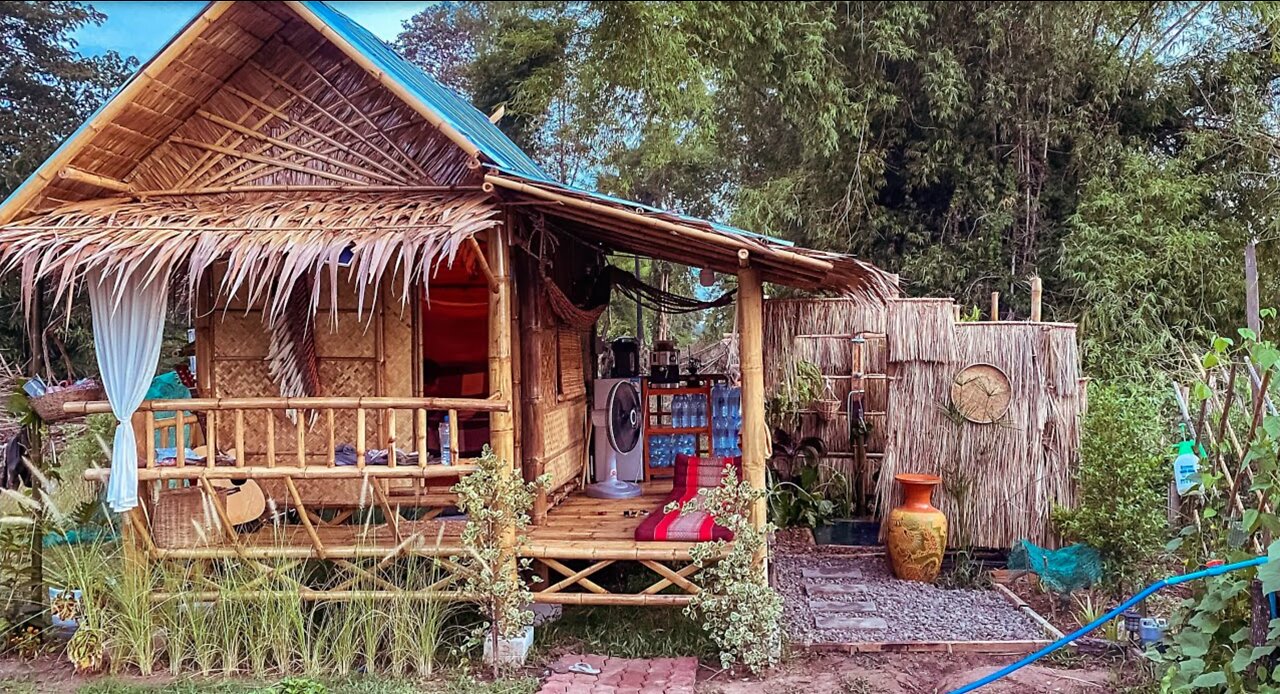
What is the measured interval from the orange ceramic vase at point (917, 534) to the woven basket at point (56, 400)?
5.55m

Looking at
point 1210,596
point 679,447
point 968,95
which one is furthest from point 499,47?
point 1210,596

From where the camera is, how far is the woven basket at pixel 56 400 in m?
4.84

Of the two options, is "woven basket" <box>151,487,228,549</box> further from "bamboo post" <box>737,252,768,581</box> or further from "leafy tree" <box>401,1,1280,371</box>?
"leafy tree" <box>401,1,1280,371</box>

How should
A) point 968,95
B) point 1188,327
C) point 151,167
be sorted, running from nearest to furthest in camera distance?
point 151,167 < point 1188,327 < point 968,95

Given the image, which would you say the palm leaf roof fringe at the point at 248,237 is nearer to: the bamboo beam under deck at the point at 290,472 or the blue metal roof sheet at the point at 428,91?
the blue metal roof sheet at the point at 428,91

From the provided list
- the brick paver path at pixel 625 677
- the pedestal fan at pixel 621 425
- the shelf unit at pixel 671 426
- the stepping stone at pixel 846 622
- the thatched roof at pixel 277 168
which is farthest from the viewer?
the shelf unit at pixel 671 426

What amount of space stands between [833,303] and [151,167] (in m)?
5.17

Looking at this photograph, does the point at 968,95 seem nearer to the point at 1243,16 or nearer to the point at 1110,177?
the point at 1110,177

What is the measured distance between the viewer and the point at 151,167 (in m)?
5.35

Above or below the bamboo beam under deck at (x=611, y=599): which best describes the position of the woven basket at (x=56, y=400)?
above

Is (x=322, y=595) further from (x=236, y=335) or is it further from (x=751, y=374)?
(x=751, y=374)

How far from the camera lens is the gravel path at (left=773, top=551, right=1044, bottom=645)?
504cm

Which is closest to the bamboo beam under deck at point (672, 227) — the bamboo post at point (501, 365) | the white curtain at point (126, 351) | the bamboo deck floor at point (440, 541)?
the bamboo post at point (501, 365)

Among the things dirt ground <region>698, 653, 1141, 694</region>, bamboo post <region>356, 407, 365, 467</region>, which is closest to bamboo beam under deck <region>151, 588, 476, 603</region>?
bamboo post <region>356, 407, 365, 467</region>
